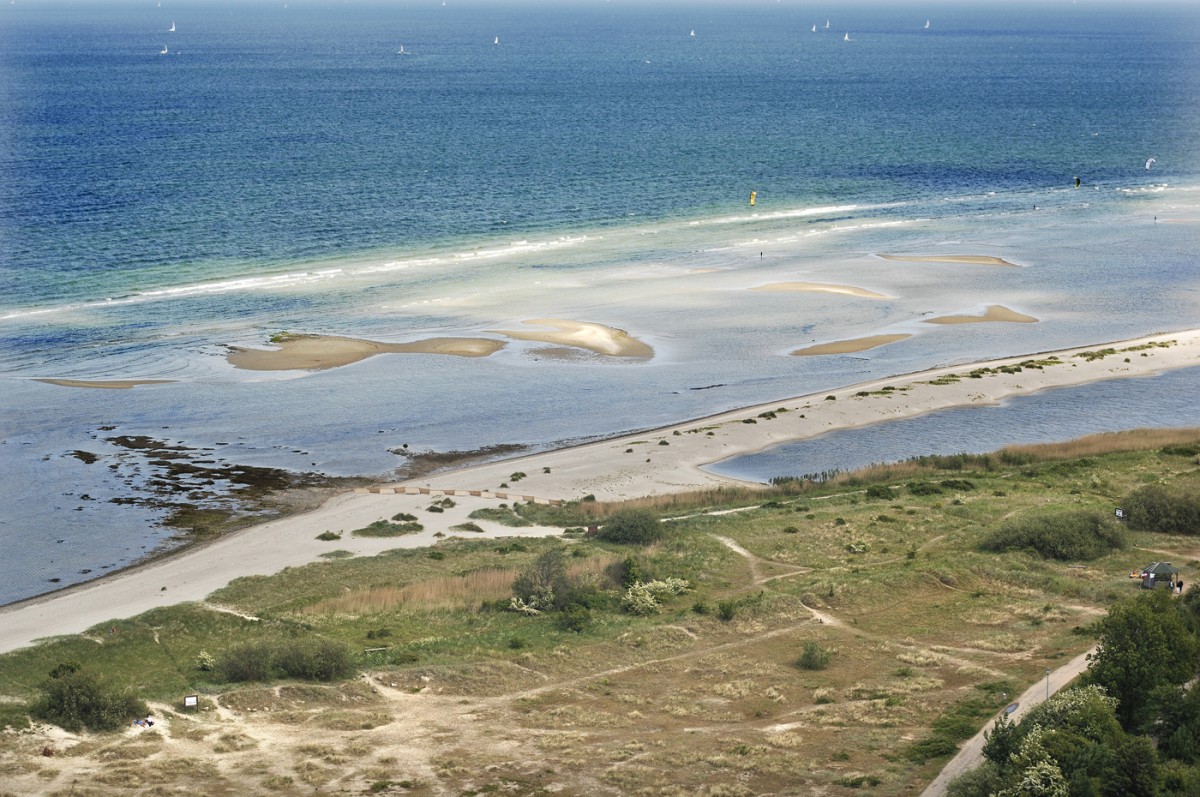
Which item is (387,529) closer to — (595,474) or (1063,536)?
(595,474)

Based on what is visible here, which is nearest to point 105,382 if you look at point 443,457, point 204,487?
point 204,487

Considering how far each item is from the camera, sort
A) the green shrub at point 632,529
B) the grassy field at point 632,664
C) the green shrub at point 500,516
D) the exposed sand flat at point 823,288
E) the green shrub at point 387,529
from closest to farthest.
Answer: the grassy field at point 632,664
the green shrub at point 632,529
the green shrub at point 387,529
the green shrub at point 500,516
the exposed sand flat at point 823,288

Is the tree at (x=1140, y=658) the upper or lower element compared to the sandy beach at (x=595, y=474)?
upper

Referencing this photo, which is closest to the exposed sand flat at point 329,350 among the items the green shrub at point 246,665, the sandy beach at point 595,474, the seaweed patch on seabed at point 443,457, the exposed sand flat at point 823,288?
the sandy beach at point 595,474

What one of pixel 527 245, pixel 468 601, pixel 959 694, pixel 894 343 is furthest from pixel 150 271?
pixel 959 694

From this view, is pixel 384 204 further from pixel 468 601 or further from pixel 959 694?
pixel 959 694

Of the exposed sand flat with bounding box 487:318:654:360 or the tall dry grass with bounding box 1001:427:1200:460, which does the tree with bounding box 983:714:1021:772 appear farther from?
the exposed sand flat with bounding box 487:318:654:360

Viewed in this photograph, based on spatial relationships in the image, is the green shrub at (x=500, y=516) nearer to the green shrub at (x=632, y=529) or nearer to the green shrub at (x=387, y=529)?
the green shrub at (x=387, y=529)
